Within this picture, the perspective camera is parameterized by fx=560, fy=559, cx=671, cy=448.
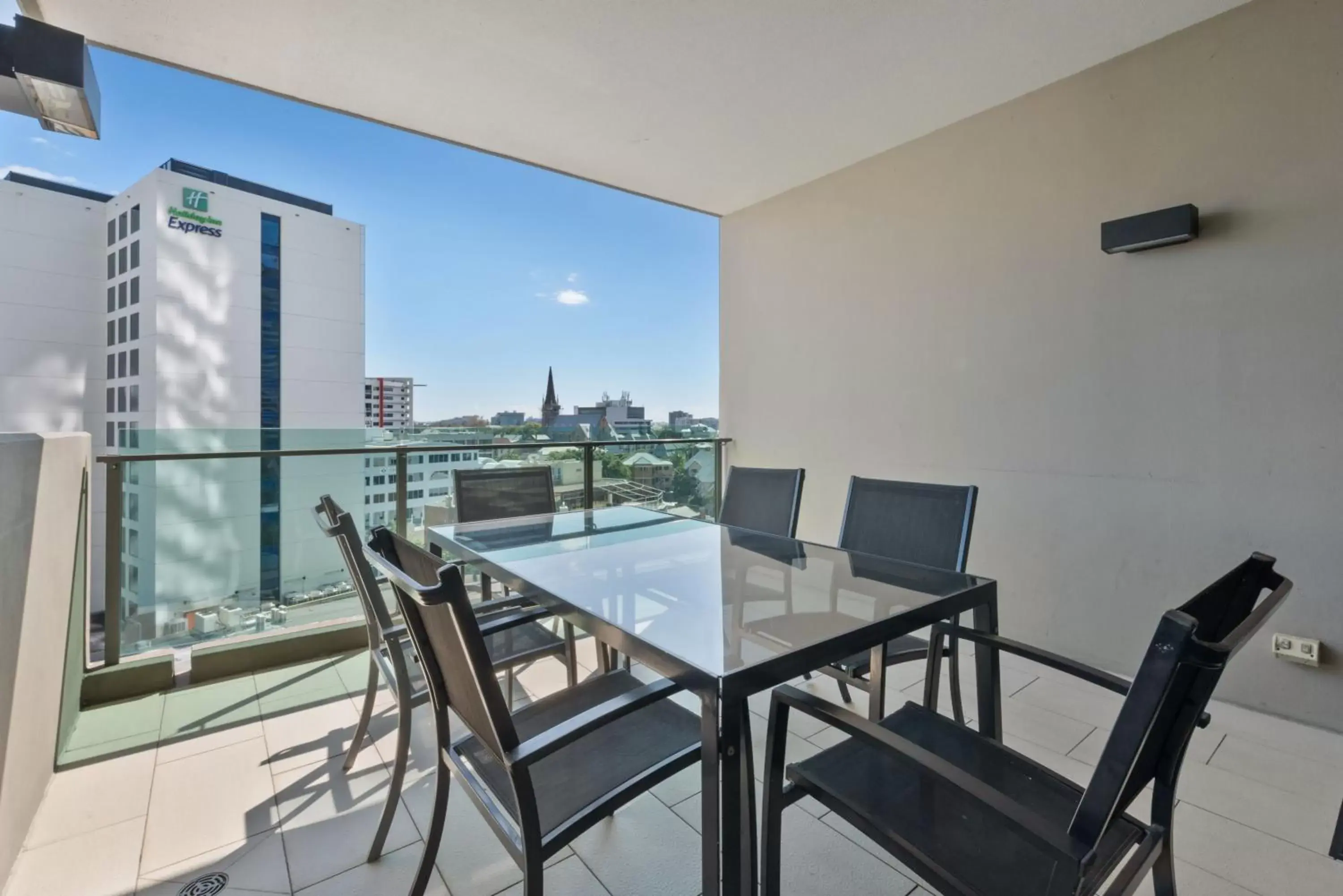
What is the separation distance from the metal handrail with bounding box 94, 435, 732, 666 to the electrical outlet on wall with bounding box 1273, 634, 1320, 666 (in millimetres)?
3267

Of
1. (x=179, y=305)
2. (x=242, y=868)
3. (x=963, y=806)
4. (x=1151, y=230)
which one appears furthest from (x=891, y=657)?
(x=179, y=305)

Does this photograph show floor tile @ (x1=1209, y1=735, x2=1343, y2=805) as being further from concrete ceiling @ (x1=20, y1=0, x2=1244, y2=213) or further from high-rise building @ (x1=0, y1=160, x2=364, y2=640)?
high-rise building @ (x1=0, y1=160, x2=364, y2=640)

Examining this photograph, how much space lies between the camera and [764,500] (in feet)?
9.09

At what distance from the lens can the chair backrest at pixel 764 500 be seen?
8.64 feet

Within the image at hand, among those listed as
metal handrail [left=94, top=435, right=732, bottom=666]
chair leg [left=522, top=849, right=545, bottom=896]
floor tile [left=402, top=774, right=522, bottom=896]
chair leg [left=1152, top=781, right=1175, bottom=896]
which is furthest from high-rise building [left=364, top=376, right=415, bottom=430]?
chair leg [left=1152, top=781, right=1175, bottom=896]

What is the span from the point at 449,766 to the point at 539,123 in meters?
3.15

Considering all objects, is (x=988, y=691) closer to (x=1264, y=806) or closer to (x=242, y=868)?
(x=1264, y=806)

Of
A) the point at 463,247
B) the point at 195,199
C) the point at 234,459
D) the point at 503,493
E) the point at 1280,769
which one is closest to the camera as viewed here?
the point at 1280,769

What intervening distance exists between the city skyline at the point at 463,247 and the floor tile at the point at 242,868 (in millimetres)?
5732

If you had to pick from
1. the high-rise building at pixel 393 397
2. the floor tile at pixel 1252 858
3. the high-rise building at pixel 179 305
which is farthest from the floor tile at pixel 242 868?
the high-rise building at pixel 179 305

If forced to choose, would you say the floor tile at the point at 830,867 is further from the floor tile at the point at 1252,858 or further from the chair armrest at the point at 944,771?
the floor tile at the point at 1252,858

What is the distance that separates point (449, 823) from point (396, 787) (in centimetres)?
27

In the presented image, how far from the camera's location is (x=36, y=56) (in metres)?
2.00

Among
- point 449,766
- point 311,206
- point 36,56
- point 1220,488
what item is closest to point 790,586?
Answer: point 449,766
